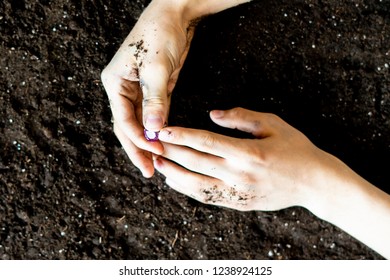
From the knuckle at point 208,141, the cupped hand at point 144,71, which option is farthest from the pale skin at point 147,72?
the knuckle at point 208,141

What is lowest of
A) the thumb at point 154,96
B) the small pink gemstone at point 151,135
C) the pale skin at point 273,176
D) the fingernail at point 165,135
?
the pale skin at point 273,176

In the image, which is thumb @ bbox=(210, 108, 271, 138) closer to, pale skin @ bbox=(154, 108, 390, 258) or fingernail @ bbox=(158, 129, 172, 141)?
pale skin @ bbox=(154, 108, 390, 258)

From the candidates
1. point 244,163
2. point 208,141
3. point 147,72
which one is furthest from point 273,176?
point 147,72

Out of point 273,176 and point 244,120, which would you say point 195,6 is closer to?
point 244,120

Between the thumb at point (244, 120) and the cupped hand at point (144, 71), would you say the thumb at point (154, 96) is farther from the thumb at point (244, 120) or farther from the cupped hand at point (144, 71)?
the thumb at point (244, 120)

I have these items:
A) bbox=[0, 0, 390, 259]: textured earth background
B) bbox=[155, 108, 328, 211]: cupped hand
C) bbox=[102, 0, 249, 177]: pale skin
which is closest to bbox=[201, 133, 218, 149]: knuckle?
bbox=[155, 108, 328, 211]: cupped hand
